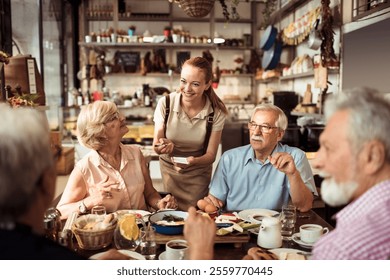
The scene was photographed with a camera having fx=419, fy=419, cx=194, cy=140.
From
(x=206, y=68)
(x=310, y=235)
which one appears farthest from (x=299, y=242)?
(x=206, y=68)

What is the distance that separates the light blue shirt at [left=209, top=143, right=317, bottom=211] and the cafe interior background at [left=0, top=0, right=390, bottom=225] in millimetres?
1064

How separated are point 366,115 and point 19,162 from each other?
0.76 m

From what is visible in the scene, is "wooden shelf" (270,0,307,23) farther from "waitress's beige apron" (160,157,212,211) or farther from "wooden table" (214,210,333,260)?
"wooden table" (214,210,333,260)

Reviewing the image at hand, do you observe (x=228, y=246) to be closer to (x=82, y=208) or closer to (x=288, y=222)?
(x=288, y=222)

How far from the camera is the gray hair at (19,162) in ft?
2.84

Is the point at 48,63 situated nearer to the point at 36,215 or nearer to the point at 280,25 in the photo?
the point at 280,25

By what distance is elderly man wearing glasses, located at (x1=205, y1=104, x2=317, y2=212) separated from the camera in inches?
79.0

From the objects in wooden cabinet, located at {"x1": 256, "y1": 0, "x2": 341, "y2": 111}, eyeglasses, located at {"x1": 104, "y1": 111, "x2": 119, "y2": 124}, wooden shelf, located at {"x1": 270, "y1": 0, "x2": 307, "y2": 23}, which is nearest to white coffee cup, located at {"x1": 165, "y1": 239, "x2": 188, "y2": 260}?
eyeglasses, located at {"x1": 104, "y1": 111, "x2": 119, "y2": 124}

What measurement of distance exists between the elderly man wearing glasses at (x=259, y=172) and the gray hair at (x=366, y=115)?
985 mm

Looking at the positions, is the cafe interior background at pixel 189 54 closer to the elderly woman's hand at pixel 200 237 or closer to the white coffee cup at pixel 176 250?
the white coffee cup at pixel 176 250

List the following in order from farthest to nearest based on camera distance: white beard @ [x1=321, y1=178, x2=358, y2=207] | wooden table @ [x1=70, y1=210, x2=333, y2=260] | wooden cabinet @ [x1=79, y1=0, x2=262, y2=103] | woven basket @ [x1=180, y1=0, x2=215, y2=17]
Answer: wooden cabinet @ [x1=79, y1=0, x2=262, y2=103] < woven basket @ [x1=180, y1=0, x2=215, y2=17] < wooden table @ [x1=70, y1=210, x2=333, y2=260] < white beard @ [x1=321, y1=178, x2=358, y2=207]

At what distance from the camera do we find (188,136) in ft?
8.32

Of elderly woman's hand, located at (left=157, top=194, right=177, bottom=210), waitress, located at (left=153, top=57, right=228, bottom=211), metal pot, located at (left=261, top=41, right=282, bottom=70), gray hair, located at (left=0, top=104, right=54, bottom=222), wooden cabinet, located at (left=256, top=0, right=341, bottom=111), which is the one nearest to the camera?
gray hair, located at (left=0, top=104, right=54, bottom=222)

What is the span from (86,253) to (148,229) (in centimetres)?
22
